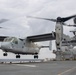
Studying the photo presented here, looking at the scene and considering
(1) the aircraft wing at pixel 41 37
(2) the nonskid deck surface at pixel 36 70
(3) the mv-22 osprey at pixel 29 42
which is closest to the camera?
(2) the nonskid deck surface at pixel 36 70

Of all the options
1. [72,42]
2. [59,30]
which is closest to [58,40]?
[59,30]

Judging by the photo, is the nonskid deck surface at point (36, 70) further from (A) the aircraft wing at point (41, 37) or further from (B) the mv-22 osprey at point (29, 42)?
(A) the aircraft wing at point (41, 37)

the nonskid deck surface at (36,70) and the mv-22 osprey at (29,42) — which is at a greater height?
the mv-22 osprey at (29,42)

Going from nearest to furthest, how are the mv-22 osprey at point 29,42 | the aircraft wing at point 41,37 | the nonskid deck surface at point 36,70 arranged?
the nonskid deck surface at point 36,70 → the mv-22 osprey at point 29,42 → the aircraft wing at point 41,37

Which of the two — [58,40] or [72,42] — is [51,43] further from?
[72,42]

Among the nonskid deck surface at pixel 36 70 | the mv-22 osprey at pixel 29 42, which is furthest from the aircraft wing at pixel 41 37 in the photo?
the nonskid deck surface at pixel 36 70

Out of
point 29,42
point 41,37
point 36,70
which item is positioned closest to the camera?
point 36,70

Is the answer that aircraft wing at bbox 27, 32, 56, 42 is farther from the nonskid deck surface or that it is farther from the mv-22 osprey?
the nonskid deck surface

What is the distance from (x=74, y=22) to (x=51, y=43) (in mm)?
16383

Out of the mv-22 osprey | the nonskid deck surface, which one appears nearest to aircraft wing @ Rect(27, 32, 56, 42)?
the mv-22 osprey

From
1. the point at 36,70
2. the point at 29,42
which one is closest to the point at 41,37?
the point at 29,42

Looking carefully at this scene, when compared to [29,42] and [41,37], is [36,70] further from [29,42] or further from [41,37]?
[41,37]

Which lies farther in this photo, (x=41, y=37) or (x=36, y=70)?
(x=41, y=37)

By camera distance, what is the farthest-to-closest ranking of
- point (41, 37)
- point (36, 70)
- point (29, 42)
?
point (41, 37) → point (29, 42) → point (36, 70)
